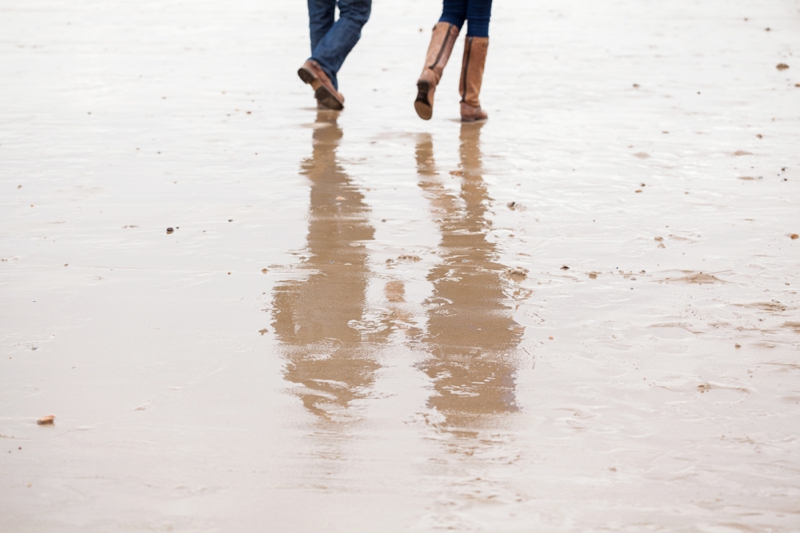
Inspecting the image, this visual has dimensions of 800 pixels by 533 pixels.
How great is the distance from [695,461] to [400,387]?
2.33ft

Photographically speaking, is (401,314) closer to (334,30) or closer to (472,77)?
(472,77)

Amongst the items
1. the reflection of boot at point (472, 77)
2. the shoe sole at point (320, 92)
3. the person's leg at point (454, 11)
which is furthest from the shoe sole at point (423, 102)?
the shoe sole at point (320, 92)

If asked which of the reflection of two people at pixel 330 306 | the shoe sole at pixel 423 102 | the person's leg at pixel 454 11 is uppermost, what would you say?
the person's leg at pixel 454 11

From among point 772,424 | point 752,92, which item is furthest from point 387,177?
point 752,92

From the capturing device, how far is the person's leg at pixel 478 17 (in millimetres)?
5215

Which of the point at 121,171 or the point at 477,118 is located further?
the point at 477,118

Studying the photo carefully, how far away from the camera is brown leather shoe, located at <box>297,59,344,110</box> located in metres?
5.21

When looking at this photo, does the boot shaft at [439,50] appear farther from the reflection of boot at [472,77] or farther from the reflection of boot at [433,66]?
the reflection of boot at [472,77]

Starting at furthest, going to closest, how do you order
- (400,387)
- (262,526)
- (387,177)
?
1. (387,177)
2. (400,387)
3. (262,526)

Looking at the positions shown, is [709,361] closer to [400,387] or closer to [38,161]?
[400,387]

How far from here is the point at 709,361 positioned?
235 centimetres

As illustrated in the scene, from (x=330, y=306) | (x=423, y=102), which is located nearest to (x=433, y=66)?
(x=423, y=102)

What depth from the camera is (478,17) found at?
523 centimetres

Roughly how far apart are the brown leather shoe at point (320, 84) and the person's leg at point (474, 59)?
77 cm
